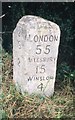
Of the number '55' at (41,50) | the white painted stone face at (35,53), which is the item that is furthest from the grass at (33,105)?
the number '55' at (41,50)

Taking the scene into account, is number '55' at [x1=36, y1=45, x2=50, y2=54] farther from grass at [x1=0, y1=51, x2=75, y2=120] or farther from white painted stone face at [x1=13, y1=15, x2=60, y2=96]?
grass at [x1=0, y1=51, x2=75, y2=120]

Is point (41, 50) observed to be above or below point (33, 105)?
above

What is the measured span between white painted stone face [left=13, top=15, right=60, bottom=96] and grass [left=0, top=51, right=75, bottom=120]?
0.40ft

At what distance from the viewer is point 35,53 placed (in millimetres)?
4219

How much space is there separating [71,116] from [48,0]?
1.79 m

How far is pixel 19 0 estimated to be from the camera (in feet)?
17.4

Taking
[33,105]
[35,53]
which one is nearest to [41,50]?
[35,53]

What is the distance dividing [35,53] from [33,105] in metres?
0.59

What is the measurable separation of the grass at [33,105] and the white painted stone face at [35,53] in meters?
0.12

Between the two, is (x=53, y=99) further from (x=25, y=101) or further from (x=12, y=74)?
(x=12, y=74)

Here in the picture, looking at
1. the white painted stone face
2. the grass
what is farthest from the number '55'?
the grass

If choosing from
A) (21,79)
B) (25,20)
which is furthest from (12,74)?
(25,20)

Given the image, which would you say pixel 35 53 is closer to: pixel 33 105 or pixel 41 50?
pixel 41 50

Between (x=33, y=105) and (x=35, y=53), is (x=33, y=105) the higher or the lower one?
the lower one
